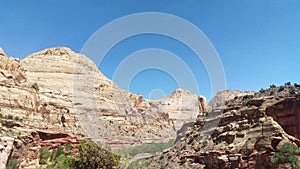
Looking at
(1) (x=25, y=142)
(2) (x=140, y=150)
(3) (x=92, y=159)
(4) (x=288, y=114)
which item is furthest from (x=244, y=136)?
(2) (x=140, y=150)

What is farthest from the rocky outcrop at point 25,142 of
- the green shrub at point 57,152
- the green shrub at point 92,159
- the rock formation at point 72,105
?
the green shrub at point 92,159

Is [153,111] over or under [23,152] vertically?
over

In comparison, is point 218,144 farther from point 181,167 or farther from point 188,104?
point 188,104

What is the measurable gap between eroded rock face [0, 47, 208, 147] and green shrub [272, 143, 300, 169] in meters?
36.1

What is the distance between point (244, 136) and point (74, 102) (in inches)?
2344

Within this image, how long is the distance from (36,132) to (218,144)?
27153 mm

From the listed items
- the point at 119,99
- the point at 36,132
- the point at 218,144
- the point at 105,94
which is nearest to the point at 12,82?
the point at 36,132

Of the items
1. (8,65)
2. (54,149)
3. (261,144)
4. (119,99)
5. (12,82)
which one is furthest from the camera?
(119,99)

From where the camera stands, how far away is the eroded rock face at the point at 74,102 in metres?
55.2

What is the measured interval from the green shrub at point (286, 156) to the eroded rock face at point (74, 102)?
36.1 meters

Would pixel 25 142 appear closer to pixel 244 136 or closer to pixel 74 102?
pixel 244 136

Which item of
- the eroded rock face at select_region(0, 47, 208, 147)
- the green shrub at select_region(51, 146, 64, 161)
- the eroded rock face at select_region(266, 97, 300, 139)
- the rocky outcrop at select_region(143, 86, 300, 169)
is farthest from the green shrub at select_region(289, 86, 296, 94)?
the eroded rock face at select_region(0, 47, 208, 147)

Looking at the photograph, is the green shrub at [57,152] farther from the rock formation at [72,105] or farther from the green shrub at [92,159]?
the green shrub at [92,159]

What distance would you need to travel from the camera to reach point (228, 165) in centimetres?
3669
